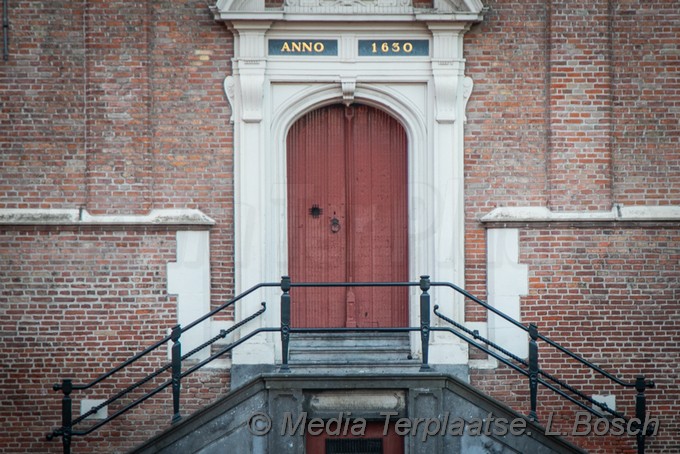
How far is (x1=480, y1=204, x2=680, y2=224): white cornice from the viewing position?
9.64 metres

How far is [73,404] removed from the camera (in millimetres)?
9523

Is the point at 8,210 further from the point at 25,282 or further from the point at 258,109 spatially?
the point at 258,109

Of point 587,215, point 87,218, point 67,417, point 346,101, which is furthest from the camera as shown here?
point 346,101

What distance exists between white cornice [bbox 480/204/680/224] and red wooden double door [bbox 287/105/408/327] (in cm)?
116

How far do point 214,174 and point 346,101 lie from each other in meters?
1.76

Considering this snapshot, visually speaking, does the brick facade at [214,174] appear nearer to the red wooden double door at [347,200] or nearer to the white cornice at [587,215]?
the white cornice at [587,215]

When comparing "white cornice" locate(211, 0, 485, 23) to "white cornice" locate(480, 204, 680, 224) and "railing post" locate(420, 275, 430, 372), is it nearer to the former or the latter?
"white cornice" locate(480, 204, 680, 224)

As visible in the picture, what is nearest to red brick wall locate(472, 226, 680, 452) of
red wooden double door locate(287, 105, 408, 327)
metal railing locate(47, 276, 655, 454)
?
metal railing locate(47, 276, 655, 454)

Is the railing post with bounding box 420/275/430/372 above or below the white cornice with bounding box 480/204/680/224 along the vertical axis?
below

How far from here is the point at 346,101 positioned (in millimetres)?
9867

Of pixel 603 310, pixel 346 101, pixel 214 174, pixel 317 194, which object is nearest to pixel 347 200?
pixel 317 194

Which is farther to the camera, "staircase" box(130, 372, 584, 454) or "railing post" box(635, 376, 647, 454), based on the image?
"railing post" box(635, 376, 647, 454)

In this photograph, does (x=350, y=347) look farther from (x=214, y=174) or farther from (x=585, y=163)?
(x=585, y=163)

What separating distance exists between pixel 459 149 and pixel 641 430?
3641 millimetres
